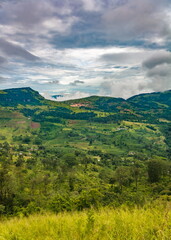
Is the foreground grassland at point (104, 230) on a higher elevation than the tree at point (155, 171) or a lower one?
higher

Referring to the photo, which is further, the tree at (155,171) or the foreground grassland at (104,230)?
the tree at (155,171)

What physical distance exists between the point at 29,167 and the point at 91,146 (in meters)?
124

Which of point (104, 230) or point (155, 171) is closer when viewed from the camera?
point (104, 230)

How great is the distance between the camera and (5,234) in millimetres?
4059

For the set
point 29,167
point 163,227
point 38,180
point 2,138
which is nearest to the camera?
point 163,227

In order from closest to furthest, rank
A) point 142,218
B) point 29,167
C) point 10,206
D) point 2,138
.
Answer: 1. point 142,218
2. point 10,206
3. point 29,167
4. point 2,138

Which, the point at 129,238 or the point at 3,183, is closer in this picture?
the point at 129,238

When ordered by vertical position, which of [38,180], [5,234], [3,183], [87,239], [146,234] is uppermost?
[146,234]

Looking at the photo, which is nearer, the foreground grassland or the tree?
the foreground grassland

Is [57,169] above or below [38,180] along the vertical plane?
below

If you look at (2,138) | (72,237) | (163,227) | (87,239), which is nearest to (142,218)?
(163,227)

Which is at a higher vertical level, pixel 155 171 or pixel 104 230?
pixel 104 230

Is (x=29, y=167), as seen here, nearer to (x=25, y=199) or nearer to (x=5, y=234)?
(x=25, y=199)

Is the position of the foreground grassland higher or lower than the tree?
higher
